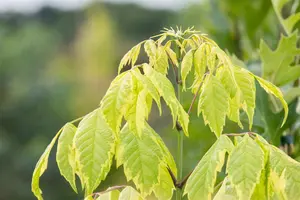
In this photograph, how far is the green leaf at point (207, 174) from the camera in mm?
625

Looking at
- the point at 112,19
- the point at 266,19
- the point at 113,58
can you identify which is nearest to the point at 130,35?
the point at 112,19

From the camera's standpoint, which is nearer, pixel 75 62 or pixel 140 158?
pixel 140 158

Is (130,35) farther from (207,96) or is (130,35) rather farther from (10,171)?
(207,96)

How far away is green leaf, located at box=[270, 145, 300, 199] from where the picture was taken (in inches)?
24.6

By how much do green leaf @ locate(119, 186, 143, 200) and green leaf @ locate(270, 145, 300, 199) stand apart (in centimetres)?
13

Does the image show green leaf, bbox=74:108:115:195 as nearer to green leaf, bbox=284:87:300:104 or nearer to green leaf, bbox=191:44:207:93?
green leaf, bbox=191:44:207:93

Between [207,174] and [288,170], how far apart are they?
7 cm

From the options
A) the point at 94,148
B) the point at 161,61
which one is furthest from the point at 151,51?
the point at 94,148

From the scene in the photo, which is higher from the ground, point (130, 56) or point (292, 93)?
point (130, 56)

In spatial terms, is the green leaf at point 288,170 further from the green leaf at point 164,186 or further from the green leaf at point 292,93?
the green leaf at point 292,93

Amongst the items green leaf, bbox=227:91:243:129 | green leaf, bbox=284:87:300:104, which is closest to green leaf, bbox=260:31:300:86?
green leaf, bbox=284:87:300:104

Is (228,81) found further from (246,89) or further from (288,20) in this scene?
(288,20)

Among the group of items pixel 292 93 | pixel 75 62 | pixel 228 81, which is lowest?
pixel 75 62

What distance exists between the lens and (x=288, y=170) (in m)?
0.63
